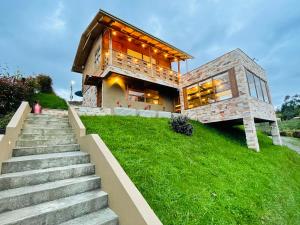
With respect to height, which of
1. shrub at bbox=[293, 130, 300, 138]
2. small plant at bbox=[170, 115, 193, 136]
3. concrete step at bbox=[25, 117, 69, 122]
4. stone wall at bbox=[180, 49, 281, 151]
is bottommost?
shrub at bbox=[293, 130, 300, 138]

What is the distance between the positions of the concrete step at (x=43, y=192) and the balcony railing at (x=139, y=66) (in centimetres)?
1068

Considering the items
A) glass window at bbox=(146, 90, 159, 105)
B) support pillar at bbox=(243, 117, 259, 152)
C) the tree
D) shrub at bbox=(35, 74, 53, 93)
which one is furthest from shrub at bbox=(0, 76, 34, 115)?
the tree

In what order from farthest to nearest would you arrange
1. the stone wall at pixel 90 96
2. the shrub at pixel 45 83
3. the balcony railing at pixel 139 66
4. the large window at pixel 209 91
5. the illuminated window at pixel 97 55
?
the shrub at pixel 45 83, the stone wall at pixel 90 96, the illuminated window at pixel 97 55, the balcony railing at pixel 139 66, the large window at pixel 209 91

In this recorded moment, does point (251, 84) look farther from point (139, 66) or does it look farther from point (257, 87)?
point (139, 66)

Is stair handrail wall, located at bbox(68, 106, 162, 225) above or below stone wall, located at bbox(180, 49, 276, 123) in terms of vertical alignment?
below

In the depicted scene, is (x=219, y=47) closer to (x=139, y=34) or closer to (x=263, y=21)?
(x=263, y=21)

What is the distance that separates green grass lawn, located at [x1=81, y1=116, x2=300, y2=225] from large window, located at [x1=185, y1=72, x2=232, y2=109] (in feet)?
16.5

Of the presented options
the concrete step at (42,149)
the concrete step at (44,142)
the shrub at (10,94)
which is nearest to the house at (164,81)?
the shrub at (10,94)

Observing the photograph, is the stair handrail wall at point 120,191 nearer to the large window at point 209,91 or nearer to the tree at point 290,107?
the large window at point 209,91

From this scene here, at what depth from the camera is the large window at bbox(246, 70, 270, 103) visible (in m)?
11.9

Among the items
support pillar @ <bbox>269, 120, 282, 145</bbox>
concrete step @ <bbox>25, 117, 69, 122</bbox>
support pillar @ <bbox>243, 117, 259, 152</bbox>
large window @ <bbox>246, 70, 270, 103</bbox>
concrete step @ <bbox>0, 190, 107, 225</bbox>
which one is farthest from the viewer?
support pillar @ <bbox>269, 120, 282, 145</bbox>

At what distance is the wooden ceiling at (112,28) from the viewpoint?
12.8 meters

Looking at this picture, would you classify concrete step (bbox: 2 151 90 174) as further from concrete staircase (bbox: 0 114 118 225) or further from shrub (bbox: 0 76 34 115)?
shrub (bbox: 0 76 34 115)

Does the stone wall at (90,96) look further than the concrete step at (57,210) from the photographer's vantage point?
Yes
